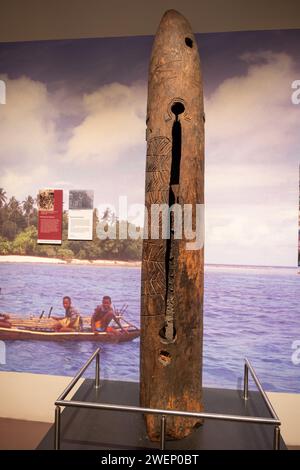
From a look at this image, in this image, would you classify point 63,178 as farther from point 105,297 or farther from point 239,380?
point 239,380

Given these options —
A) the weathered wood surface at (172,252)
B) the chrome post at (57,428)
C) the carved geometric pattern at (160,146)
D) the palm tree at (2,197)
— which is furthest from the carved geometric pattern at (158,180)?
the palm tree at (2,197)

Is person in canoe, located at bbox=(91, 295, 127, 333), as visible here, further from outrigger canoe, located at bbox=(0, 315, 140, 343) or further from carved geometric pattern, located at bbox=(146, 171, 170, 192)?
carved geometric pattern, located at bbox=(146, 171, 170, 192)

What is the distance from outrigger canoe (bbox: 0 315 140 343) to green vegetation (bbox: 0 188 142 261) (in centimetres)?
67

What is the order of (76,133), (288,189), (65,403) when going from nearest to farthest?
1. (65,403)
2. (288,189)
3. (76,133)

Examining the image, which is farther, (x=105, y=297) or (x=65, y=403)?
(x=105, y=297)

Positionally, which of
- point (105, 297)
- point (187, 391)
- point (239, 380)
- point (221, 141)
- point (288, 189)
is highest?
point (221, 141)

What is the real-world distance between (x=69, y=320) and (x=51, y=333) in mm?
231

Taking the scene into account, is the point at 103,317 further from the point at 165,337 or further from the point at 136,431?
the point at 165,337

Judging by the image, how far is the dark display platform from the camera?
1.96 meters
